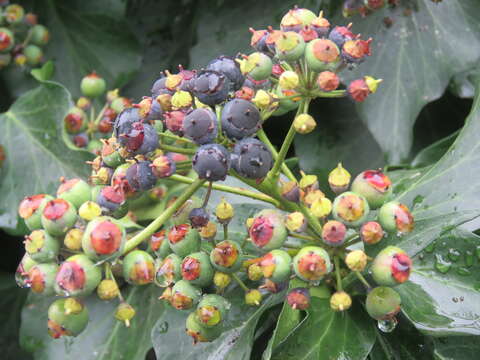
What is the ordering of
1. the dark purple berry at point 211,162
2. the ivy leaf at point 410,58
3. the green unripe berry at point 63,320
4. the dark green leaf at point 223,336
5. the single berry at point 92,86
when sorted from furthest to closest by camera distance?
1. the single berry at point 92,86
2. the ivy leaf at point 410,58
3. the dark green leaf at point 223,336
4. the green unripe berry at point 63,320
5. the dark purple berry at point 211,162

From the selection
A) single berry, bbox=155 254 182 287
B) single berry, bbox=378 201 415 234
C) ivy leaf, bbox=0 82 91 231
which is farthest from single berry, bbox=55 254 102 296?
ivy leaf, bbox=0 82 91 231

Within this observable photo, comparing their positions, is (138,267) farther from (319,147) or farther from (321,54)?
(319,147)

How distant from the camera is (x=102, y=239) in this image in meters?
0.94

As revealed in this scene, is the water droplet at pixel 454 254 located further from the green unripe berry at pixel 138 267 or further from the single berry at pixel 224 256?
the green unripe berry at pixel 138 267

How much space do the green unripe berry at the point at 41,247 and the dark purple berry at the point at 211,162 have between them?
0.89ft

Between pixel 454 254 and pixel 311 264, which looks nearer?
pixel 311 264

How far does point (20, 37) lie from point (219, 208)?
1.21 m

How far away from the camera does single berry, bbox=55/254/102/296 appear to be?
94cm

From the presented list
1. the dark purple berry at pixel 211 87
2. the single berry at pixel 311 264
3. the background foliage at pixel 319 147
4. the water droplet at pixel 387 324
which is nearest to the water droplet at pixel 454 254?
the background foliage at pixel 319 147

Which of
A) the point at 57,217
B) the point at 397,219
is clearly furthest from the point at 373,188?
the point at 57,217

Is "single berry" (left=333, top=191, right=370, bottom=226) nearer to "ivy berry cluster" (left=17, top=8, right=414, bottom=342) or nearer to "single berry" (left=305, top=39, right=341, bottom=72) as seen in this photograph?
"ivy berry cluster" (left=17, top=8, right=414, bottom=342)

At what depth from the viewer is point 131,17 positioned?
238cm

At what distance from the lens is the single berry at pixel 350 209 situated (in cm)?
99

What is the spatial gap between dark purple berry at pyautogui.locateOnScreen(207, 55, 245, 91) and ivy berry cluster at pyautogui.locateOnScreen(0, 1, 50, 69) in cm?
103
